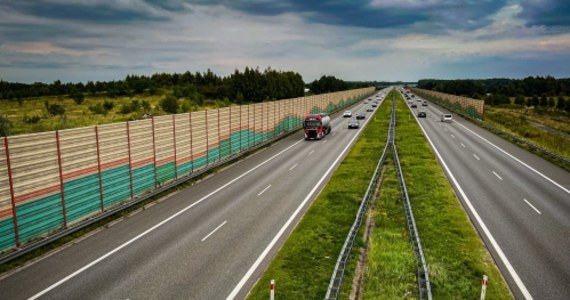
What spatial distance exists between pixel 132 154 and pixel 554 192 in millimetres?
24385

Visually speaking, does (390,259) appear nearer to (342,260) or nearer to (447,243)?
(342,260)

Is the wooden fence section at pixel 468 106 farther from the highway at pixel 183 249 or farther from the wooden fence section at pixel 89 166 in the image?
the highway at pixel 183 249

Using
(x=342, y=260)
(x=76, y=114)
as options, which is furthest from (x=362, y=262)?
Result: (x=76, y=114)

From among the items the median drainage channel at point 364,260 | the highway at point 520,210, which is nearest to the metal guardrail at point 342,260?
the median drainage channel at point 364,260

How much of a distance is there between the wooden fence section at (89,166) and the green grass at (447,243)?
48.0ft

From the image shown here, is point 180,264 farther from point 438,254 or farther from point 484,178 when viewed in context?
point 484,178

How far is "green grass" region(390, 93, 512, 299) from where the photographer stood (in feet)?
40.3

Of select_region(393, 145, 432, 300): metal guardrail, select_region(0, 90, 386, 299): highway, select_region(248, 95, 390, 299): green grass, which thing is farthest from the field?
select_region(393, 145, 432, 300): metal guardrail

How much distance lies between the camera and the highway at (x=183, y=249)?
39.6 feet

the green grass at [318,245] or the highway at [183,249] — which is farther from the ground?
the green grass at [318,245]

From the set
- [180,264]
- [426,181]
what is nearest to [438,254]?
[180,264]

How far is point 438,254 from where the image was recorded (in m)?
14.8

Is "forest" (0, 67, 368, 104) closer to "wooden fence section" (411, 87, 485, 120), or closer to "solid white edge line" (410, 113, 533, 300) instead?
"wooden fence section" (411, 87, 485, 120)

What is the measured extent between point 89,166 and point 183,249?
21.8 feet
